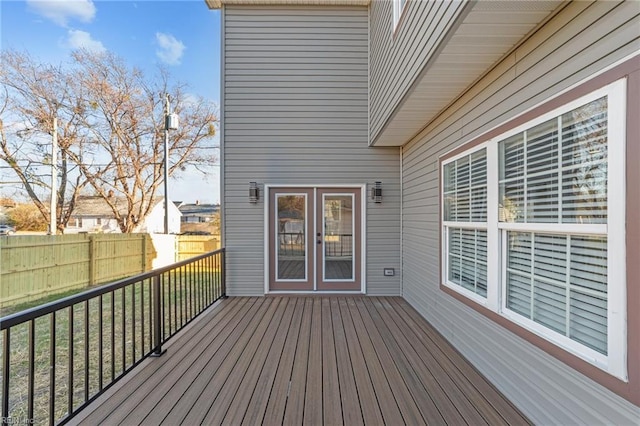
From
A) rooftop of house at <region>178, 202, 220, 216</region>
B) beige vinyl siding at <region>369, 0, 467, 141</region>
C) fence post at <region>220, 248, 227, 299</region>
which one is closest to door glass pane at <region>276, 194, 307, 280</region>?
fence post at <region>220, 248, 227, 299</region>

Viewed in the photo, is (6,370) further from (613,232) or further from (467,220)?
(467,220)

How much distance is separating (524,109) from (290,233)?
A: 148 inches

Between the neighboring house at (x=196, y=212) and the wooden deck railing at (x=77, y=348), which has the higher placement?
the neighboring house at (x=196, y=212)

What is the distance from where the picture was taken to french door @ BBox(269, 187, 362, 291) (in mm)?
4992

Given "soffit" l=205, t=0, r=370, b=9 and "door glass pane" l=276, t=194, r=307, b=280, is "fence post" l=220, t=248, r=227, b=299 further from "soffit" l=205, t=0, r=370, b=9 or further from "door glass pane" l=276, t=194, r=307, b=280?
"soffit" l=205, t=0, r=370, b=9

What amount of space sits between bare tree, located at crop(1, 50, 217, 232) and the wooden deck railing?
8.06m

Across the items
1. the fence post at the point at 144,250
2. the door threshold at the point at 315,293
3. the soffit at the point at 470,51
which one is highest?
the soffit at the point at 470,51

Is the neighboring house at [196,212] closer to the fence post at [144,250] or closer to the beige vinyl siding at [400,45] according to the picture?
the fence post at [144,250]

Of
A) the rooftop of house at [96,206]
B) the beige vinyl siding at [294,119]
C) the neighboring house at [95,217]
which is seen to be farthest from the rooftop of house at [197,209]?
the beige vinyl siding at [294,119]

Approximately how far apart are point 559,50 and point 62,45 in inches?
522

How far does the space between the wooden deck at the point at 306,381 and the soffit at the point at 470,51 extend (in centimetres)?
261

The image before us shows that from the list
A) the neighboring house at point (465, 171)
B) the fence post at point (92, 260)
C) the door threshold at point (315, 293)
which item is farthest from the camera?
the fence post at point (92, 260)

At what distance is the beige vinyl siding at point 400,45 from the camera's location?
6.79 feet

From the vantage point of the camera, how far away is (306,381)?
233 cm
